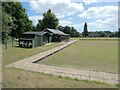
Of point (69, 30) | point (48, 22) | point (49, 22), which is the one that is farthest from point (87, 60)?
point (69, 30)

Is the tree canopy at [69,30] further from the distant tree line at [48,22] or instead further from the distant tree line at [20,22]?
the distant tree line at [48,22]

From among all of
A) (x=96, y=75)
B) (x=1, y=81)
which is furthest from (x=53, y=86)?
(x=96, y=75)

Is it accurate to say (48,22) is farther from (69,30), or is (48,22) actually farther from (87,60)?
(87,60)

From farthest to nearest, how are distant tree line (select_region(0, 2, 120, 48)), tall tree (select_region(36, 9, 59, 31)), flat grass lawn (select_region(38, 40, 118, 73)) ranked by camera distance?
tall tree (select_region(36, 9, 59, 31))
distant tree line (select_region(0, 2, 120, 48))
flat grass lawn (select_region(38, 40, 118, 73))

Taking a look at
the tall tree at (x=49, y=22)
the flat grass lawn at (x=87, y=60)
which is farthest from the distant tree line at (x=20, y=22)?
the flat grass lawn at (x=87, y=60)

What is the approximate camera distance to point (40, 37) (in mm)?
21672

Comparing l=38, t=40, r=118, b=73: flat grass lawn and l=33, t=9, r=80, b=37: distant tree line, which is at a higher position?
l=33, t=9, r=80, b=37: distant tree line

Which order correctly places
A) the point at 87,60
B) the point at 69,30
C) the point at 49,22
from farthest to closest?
the point at 69,30, the point at 49,22, the point at 87,60

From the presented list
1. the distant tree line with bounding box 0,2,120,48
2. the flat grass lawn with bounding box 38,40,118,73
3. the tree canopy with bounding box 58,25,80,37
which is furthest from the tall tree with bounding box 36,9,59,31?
the flat grass lawn with bounding box 38,40,118,73

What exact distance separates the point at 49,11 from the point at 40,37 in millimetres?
30747

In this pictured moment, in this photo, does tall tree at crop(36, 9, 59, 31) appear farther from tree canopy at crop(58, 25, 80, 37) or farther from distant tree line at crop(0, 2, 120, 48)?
tree canopy at crop(58, 25, 80, 37)

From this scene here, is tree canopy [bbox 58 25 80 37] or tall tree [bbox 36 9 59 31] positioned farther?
tree canopy [bbox 58 25 80 37]

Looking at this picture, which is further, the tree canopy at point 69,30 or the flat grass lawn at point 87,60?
the tree canopy at point 69,30

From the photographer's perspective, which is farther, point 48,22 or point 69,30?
point 69,30
